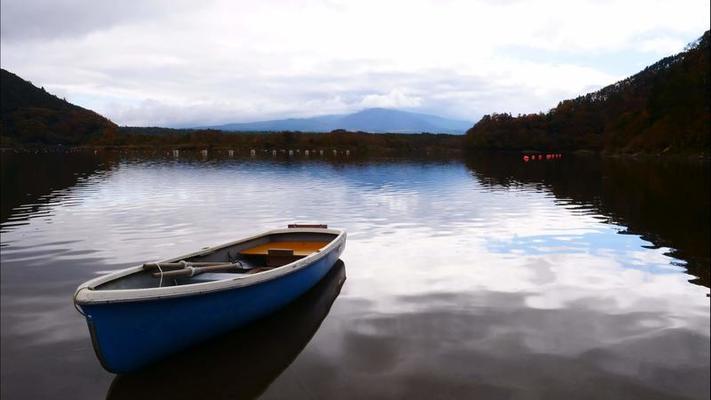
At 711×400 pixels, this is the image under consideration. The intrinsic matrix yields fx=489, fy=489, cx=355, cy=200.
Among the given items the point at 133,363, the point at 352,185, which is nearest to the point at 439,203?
the point at 352,185

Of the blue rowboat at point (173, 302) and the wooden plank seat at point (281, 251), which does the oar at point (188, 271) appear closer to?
the blue rowboat at point (173, 302)

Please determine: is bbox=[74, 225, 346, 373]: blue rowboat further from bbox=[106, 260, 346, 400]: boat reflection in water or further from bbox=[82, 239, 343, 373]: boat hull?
bbox=[106, 260, 346, 400]: boat reflection in water

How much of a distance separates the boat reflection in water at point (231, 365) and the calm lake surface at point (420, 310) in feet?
0.14

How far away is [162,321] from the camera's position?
987 centimetres

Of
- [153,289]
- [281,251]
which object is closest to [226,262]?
[281,251]

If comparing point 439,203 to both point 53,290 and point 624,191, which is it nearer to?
point 624,191

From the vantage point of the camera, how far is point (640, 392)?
9.34 m

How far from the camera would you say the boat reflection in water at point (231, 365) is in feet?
31.4

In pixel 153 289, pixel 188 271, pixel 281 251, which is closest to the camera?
pixel 153 289

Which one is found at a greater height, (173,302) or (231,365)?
(173,302)

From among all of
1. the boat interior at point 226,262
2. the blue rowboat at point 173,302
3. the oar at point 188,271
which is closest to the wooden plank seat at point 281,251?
the boat interior at point 226,262

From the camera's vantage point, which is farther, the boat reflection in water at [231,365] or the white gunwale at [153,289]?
the boat reflection in water at [231,365]

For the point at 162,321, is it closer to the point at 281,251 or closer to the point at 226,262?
the point at 226,262

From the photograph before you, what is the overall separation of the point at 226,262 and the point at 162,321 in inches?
208
